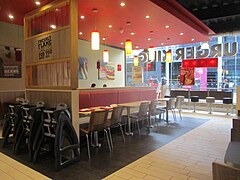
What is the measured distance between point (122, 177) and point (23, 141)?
2383 millimetres

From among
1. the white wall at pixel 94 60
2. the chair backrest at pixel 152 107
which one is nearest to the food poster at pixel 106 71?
the white wall at pixel 94 60

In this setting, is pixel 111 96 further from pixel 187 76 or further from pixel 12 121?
pixel 187 76

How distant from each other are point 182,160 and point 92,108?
2452mm

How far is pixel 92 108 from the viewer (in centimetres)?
495

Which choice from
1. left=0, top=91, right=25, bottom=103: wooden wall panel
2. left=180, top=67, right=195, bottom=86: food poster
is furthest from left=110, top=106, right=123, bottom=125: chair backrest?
left=180, top=67, right=195, bottom=86: food poster

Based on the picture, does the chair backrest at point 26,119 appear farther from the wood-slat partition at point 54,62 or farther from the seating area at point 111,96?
the seating area at point 111,96

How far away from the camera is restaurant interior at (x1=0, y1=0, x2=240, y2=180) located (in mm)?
3199

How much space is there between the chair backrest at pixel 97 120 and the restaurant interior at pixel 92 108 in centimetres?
2

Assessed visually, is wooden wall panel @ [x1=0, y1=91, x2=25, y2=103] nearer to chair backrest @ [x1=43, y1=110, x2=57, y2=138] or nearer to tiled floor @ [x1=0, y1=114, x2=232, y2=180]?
tiled floor @ [x1=0, y1=114, x2=232, y2=180]

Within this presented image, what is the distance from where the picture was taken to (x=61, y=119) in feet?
10.6

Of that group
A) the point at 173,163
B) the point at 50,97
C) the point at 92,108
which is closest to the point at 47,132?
the point at 50,97

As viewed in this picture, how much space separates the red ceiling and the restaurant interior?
0.03 meters

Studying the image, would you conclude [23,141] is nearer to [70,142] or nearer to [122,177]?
[70,142]

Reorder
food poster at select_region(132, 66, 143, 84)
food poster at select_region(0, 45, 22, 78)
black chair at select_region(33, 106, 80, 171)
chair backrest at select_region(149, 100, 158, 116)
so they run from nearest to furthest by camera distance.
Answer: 1. black chair at select_region(33, 106, 80, 171)
2. chair backrest at select_region(149, 100, 158, 116)
3. food poster at select_region(0, 45, 22, 78)
4. food poster at select_region(132, 66, 143, 84)
